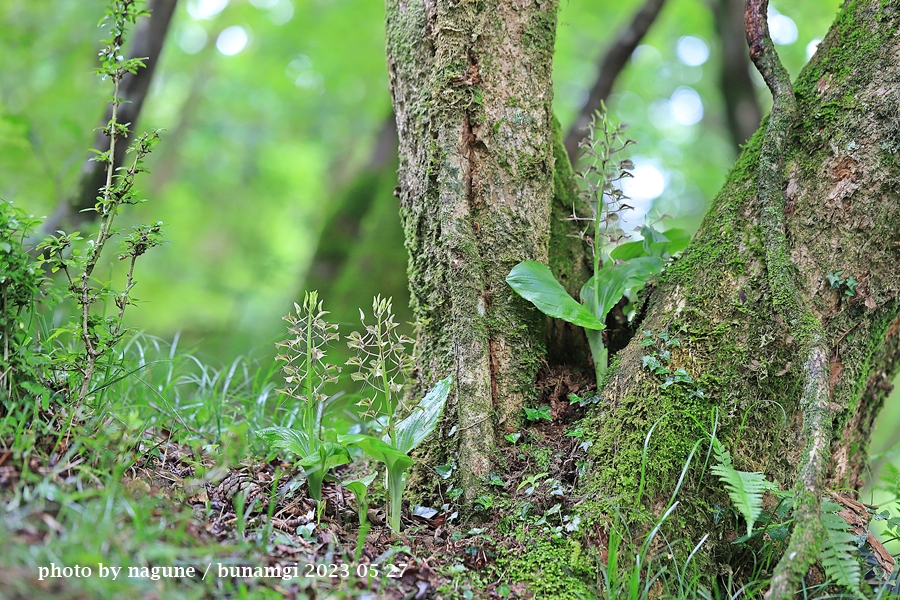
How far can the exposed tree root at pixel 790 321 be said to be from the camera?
1628 millimetres

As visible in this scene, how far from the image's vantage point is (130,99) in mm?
3801

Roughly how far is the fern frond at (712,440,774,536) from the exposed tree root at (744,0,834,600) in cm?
11

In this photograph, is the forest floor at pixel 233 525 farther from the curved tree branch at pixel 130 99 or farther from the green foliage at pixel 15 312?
the curved tree branch at pixel 130 99

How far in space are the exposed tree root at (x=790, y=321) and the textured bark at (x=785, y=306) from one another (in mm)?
22

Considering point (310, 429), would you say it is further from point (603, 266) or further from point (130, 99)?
point (130, 99)

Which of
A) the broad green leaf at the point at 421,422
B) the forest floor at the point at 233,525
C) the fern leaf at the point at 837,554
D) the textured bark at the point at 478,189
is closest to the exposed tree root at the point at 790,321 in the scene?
the fern leaf at the point at 837,554

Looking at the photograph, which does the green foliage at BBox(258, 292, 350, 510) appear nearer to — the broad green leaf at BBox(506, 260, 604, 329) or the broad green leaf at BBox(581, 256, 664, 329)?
the broad green leaf at BBox(506, 260, 604, 329)

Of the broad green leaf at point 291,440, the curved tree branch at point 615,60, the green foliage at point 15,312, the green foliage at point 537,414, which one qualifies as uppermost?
the curved tree branch at point 615,60

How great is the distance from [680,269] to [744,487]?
0.91 meters

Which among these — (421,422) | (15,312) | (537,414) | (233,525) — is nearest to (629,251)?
(537,414)

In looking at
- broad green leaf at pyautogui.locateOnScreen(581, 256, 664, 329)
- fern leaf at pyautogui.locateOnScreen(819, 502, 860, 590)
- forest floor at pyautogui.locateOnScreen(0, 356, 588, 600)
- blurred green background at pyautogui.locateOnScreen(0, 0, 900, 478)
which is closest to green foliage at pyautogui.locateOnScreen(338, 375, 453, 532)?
forest floor at pyautogui.locateOnScreen(0, 356, 588, 600)

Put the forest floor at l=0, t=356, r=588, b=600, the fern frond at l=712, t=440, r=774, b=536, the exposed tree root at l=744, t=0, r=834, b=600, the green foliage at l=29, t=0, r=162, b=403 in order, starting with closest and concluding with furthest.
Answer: the forest floor at l=0, t=356, r=588, b=600, the exposed tree root at l=744, t=0, r=834, b=600, the fern frond at l=712, t=440, r=774, b=536, the green foliage at l=29, t=0, r=162, b=403

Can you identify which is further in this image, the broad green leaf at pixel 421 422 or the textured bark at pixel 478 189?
the textured bark at pixel 478 189

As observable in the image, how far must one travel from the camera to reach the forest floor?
4.33ft
